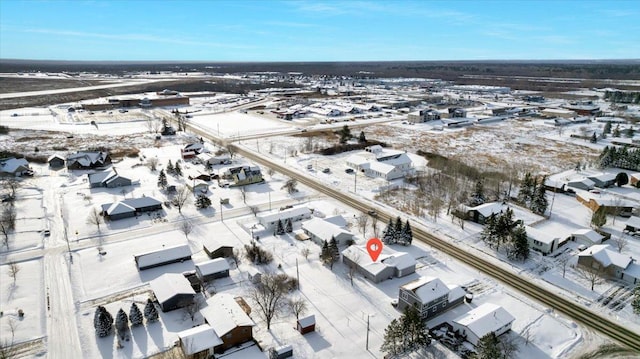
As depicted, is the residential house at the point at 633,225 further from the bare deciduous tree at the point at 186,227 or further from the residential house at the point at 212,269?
the bare deciduous tree at the point at 186,227

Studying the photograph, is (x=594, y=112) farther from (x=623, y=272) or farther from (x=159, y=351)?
(x=159, y=351)

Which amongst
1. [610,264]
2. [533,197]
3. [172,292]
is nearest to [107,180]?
[172,292]

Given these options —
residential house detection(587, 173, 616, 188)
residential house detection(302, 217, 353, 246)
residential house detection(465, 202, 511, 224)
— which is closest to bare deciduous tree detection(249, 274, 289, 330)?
residential house detection(302, 217, 353, 246)

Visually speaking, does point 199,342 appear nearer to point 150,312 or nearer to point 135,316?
point 150,312

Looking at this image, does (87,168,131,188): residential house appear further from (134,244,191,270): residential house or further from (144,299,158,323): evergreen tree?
(144,299,158,323): evergreen tree

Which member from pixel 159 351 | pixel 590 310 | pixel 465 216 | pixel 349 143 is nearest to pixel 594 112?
pixel 349 143

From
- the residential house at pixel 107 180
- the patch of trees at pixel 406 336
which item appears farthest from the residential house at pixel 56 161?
the patch of trees at pixel 406 336
